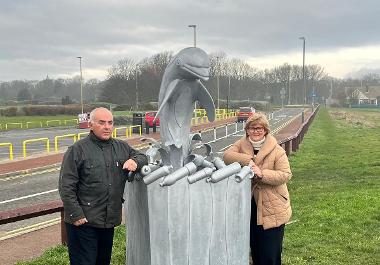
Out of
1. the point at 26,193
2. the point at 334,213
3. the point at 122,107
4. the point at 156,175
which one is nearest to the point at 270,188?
the point at 156,175

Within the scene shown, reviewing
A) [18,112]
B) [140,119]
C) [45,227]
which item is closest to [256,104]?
[18,112]

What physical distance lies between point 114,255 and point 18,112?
56249 mm

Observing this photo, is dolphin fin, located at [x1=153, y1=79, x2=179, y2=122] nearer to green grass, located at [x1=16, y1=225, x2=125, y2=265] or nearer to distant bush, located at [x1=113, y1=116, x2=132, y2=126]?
green grass, located at [x1=16, y1=225, x2=125, y2=265]

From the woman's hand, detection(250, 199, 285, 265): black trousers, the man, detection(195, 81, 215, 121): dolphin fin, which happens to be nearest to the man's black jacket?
the man

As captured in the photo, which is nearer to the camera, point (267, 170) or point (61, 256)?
point (267, 170)

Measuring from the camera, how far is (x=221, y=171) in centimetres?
366

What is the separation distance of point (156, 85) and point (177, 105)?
212 feet

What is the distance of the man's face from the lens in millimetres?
3875

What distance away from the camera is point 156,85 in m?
68.4

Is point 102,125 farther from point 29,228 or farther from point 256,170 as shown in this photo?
point 29,228

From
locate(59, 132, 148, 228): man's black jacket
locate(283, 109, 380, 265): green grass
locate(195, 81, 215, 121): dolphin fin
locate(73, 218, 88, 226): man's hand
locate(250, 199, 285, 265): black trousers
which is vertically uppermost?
locate(195, 81, 215, 121): dolphin fin

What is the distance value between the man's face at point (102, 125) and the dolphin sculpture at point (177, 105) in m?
0.44

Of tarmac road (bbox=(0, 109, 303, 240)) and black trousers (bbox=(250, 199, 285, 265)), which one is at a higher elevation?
black trousers (bbox=(250, 199, 285, 265))

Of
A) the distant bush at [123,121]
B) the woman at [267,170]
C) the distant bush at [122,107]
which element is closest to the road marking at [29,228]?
the woman at [267,170]
